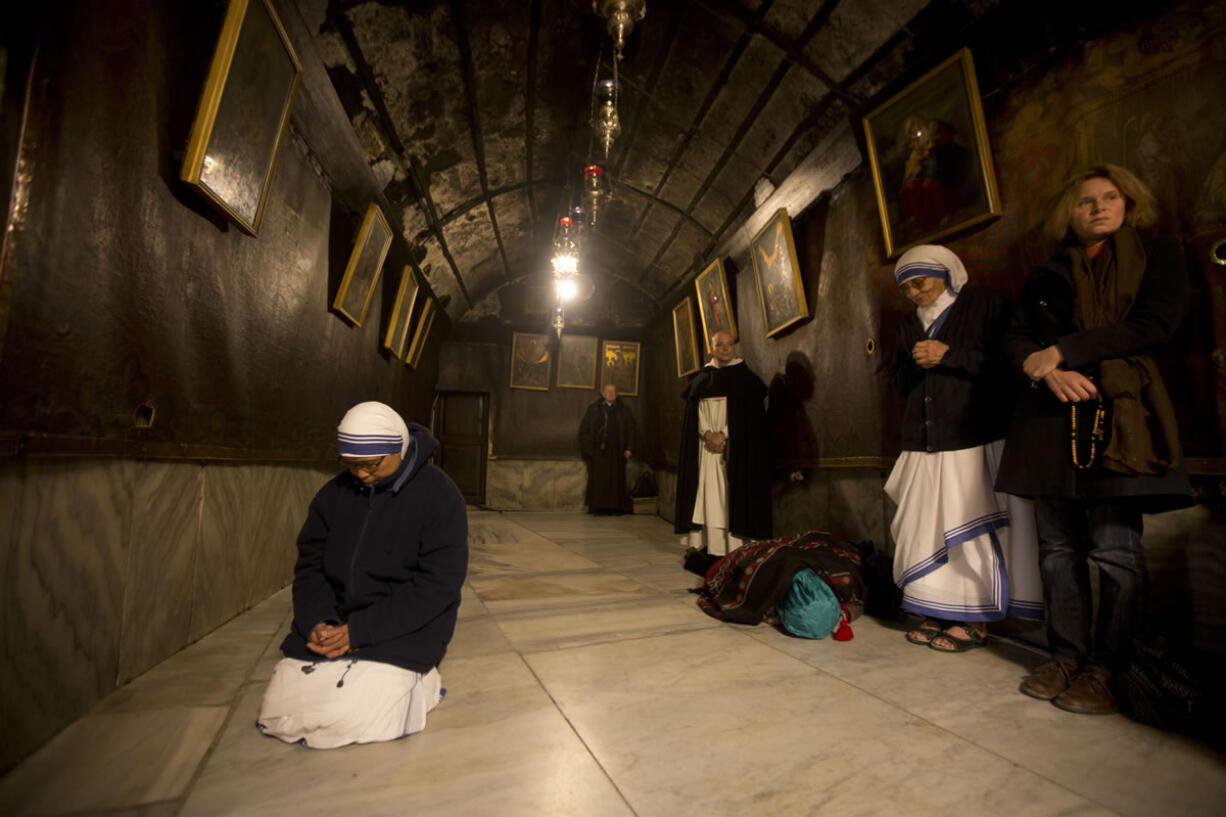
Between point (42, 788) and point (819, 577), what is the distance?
3011mm

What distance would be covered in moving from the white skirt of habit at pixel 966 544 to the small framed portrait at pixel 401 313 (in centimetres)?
512

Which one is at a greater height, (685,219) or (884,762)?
(685,219)

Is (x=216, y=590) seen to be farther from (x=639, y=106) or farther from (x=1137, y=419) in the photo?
(x=639, y=106)

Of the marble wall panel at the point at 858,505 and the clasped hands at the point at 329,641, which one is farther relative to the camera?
the marble wall panel at the point at 858,505

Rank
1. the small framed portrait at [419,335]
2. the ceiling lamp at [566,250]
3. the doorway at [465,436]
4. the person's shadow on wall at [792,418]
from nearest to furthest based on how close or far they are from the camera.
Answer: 1. the person's shadow on wall at [792,418]
2. the ceiling lamp at [566,250]
3. the small framed portrait at [419,335]
4. the doorway at [465,436]

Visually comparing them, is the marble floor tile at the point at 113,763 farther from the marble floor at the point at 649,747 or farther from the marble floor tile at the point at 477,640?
the marble floor tile at the point at 477,640

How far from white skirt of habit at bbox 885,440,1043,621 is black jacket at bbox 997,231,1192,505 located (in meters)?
0.38

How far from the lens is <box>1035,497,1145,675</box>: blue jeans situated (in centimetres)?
181

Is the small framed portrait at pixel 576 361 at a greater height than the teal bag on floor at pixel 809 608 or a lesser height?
greater

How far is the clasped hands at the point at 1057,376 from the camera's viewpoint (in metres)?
1.83

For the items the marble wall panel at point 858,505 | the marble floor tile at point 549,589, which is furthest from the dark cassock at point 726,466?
the marble floor tile at point 549,589

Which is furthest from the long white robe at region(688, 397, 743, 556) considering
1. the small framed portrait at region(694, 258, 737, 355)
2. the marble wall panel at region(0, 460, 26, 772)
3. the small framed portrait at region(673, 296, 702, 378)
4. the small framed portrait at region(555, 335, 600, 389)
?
the small framed portrait at region(555, 335, 600, 389)

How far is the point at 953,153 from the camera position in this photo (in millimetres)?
2943

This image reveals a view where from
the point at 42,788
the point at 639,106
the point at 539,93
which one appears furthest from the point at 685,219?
the point at 42,788
